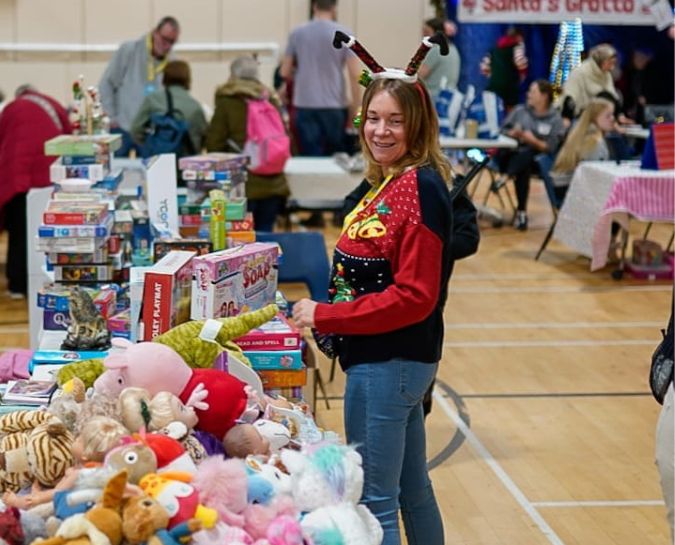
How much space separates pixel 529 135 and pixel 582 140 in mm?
1485

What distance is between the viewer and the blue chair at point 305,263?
5977 mm

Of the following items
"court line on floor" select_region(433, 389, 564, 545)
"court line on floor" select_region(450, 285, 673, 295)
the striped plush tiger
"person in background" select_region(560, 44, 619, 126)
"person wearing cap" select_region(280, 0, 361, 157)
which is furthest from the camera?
"person in background" select_region(560, 44, 619, 126)

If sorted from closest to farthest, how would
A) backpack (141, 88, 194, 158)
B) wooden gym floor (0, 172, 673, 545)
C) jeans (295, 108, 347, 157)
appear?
wooden gym floor (0, 172, 673, 545) < backpack (141, 88, 194, 158) < jeans (295, 108, 347, 157)

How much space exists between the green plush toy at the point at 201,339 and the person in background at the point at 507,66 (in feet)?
38.9

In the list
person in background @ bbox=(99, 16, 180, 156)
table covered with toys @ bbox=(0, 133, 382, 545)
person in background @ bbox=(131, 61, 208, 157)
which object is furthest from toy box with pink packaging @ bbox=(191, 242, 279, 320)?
person in background @ bbox=(99, 16, 180, 156)

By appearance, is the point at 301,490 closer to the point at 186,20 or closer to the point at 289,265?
the point at 289,265

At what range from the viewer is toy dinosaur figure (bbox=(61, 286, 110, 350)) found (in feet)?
13.4

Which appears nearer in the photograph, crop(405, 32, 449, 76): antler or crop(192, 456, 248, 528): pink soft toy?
crop(192, 456, 248, 528): pink soft toy

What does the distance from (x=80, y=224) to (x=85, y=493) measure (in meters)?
2.51

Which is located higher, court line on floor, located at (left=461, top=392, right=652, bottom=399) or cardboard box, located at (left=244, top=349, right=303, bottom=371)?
cardboard box, located at (left=244, top=349, right=303, bottom=371)

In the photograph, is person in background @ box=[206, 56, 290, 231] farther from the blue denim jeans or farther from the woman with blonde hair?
the blue denim jeans

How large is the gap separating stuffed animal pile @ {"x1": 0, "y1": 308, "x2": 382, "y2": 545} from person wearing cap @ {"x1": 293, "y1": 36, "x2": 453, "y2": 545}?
0.55ft

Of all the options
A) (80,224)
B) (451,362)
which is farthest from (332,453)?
(451,362)

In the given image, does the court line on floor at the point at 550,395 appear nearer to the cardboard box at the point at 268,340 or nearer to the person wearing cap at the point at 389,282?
the cardboard box at the point at 268,340
